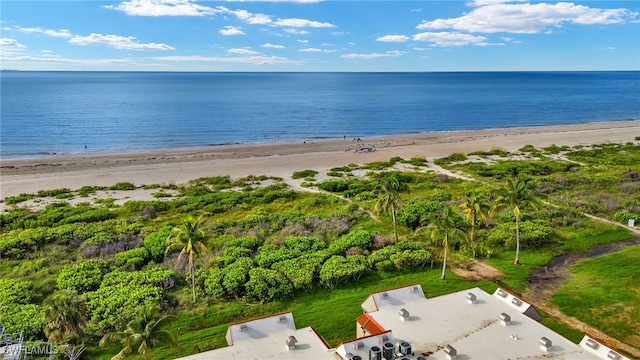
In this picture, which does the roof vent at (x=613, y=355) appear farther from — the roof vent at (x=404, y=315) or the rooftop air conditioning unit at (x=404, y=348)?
the roof vent at (x=404, y=315)

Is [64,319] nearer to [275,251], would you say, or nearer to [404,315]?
[275,251]


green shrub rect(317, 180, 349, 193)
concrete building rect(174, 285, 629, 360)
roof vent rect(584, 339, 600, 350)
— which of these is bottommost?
green shrub rect(317, 180, 349, 193)

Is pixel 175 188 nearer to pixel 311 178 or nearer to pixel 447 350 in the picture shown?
pixel 311 178

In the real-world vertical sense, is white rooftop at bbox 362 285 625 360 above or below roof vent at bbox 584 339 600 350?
below

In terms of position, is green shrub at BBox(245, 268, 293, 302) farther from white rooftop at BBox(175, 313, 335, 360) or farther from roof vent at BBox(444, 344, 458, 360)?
roof vent at BBox(444, 344, 458, 360)

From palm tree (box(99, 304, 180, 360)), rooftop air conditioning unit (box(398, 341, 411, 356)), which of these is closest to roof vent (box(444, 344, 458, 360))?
rooftop air conditioning unit (box(398, 341, 411, 356))

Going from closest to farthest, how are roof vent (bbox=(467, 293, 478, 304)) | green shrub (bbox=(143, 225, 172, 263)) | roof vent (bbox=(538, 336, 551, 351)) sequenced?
1. roof vent (bbox=(538, 336, 551, 351))
2. roof vent (bbox=(467, 293, 478, 304))
3. green shrub (bbox=(143, 225, 172, 263))

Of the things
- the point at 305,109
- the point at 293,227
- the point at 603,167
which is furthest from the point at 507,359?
the point at 305,109

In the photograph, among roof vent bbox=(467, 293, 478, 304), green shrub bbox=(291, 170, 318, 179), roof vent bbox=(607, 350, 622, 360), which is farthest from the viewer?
green shrub bbox=(291, 170, 318, 179)

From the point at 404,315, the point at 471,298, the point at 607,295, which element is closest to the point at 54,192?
the point at 404,315
